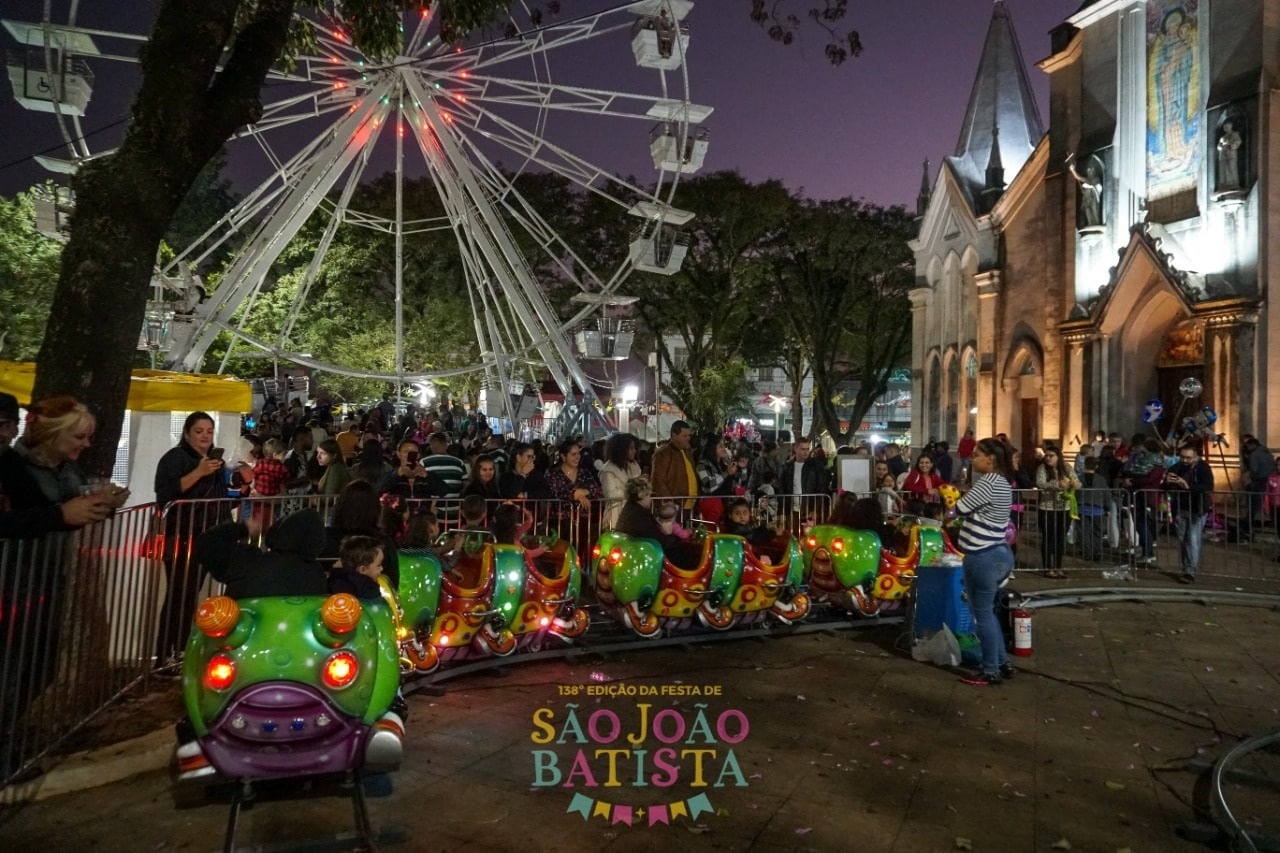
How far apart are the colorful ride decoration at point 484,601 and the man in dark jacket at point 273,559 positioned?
5.23ft

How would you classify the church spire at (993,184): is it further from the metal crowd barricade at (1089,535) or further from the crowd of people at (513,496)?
the metal crowd barricade at (1089,535)

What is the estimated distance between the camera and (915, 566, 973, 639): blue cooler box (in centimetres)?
767

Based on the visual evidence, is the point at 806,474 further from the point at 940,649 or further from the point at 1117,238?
the point at 1117,238

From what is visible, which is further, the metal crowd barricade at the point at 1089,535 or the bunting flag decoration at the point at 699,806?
the metal crowd barricade at the point at 1089,535

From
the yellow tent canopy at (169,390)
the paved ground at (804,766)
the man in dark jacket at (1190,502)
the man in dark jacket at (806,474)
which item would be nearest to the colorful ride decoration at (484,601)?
the paved ground at (804,766)

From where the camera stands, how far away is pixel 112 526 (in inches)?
213

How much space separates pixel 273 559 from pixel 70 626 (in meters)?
1.46

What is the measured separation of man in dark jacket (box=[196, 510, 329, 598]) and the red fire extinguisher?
6.07 meters

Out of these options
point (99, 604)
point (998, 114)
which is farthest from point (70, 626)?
point (998, 114)

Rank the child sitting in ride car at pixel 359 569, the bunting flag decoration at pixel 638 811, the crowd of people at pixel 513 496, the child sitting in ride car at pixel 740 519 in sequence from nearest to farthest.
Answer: the bunting flag decoration at pixel 638 811 → the crowd of people at pixel 513 496 → the child sitting in ride car at pixel 359 569 → the child sitting in ride car at pixel 740 519

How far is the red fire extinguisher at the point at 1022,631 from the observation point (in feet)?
25.7

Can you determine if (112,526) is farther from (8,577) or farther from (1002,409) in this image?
(1002,409)

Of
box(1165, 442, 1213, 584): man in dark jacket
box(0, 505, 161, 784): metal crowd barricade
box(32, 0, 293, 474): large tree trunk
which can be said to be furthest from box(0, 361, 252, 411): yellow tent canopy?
box(1165, 442, 1213, 584): man in dark jacket

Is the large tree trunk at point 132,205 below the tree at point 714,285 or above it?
below
